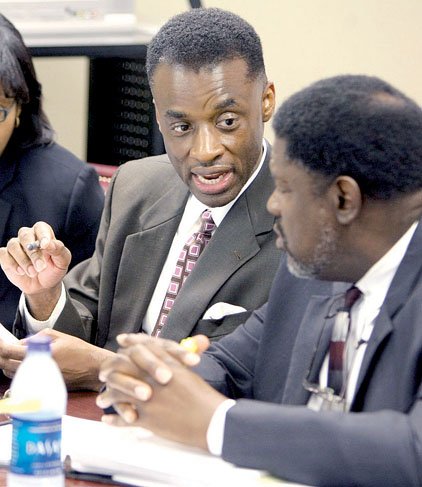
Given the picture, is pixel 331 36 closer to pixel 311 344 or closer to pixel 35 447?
pixel 311 344

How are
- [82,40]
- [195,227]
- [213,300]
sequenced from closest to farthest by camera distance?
[213,300] → [195,227] → [82,40]

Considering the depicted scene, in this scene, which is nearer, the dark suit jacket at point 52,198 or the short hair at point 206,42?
the short hair at point 206,42

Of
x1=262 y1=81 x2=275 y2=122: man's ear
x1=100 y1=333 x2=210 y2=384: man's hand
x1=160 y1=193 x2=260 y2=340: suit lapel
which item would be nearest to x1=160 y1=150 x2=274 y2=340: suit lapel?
x1=160 y1=193 x2=260 y2=340: suit lapel

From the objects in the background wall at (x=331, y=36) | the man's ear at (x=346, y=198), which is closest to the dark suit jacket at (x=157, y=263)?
the man's ear at (x=346, y=198)

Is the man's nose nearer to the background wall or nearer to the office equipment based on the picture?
→ the office equipment

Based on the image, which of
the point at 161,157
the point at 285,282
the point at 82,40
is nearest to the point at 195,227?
the point at 161,157

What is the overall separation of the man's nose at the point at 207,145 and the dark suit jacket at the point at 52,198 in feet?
2.29

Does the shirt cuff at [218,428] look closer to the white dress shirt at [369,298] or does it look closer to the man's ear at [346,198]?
the white dress shirt at [369,298]

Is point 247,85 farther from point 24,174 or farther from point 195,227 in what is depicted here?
point 24,174

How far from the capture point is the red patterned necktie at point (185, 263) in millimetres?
2301

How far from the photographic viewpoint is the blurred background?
152 inches

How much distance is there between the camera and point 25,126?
9.59ft

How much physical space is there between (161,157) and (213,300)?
1.71 feet

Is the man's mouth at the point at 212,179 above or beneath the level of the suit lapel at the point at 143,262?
above
